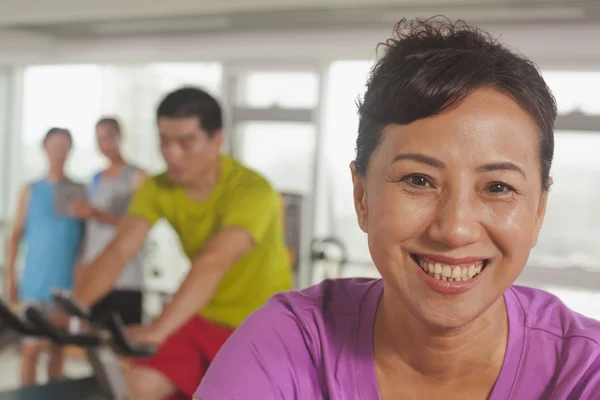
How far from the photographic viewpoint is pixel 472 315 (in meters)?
0.84

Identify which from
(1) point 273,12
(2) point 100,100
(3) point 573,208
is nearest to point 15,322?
(1) point 273,12

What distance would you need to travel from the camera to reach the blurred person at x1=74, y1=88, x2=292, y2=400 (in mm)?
1761

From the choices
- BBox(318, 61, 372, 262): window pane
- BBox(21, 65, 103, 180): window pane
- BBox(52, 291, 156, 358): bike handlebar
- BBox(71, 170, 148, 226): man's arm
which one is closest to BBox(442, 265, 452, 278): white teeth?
BBox(52, 291, 156, 358): bike handlebar

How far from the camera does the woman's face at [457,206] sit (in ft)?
2.55

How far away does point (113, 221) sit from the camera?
354cm

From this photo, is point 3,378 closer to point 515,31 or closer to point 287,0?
point 287,0

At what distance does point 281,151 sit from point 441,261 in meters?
4.02

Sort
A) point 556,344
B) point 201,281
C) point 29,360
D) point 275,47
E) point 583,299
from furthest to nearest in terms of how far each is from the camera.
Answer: point 275,47 < point 583,299 < point 29,360 < point 201,281 < point 556,344

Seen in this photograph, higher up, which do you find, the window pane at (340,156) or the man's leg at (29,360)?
the window pane at (340,156)

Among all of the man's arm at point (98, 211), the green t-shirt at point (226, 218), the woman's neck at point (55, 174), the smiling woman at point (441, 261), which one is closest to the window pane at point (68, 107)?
the woman's neck at point (55, 174)

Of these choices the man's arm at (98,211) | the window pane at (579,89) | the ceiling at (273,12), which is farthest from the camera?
the window pane at (579,89)

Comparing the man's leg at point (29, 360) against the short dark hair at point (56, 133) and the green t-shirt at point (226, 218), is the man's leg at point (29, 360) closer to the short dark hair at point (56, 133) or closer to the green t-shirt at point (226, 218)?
the short dark hair at point (56, 133)

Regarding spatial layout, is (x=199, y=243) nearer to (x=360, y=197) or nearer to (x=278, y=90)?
(x=360, y=197)

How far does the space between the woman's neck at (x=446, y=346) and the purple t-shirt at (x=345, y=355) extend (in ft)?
0.07
